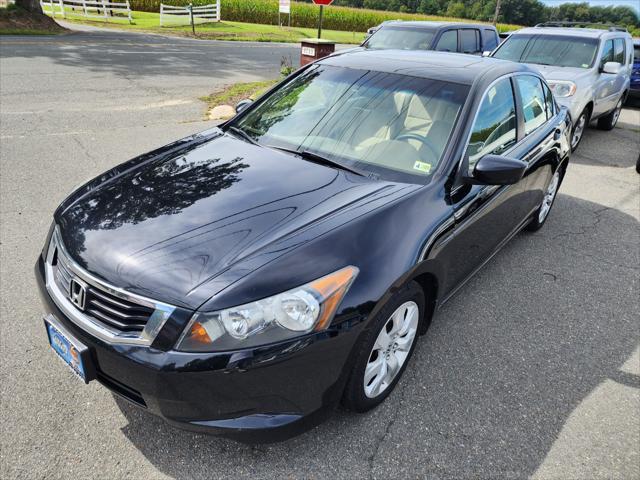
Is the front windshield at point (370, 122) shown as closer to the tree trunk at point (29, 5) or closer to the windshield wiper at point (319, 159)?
the windshield wiper at point (319, 159)

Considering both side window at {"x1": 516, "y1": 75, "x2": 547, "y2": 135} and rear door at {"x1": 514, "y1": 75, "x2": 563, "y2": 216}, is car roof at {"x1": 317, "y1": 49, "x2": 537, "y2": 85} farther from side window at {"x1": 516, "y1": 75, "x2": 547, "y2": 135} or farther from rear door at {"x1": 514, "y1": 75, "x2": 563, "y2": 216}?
rear door at {"x1": 514, "y1": 75, "x2": 563, "y2": 216}

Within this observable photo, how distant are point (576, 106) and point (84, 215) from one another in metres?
7.35

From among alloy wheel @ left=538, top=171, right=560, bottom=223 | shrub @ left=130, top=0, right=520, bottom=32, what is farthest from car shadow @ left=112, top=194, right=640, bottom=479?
shrub @ left=130, top=0, right=520, bottom=32

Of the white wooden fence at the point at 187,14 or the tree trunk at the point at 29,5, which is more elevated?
the tree trunk at the point at 29,5

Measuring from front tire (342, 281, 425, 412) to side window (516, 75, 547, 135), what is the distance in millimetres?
2061

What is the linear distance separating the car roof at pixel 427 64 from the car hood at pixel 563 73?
A: 4334mm

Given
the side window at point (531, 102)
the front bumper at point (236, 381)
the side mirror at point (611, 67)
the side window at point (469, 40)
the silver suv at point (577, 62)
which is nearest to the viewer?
the front bumper at point (236, 381)

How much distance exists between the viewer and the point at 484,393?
2.72 m

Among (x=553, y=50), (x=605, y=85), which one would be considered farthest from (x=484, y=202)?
(x=605, y=85)

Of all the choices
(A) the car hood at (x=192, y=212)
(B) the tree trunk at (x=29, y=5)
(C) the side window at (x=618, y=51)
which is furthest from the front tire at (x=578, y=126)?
(B) the tree trunk at (x=29, y=5)

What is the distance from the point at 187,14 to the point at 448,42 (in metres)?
22.9

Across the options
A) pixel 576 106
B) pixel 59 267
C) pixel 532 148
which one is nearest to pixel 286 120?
pixel 59 267

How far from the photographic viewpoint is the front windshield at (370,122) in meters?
2.82

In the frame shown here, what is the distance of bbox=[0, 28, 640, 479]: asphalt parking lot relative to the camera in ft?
7.25
